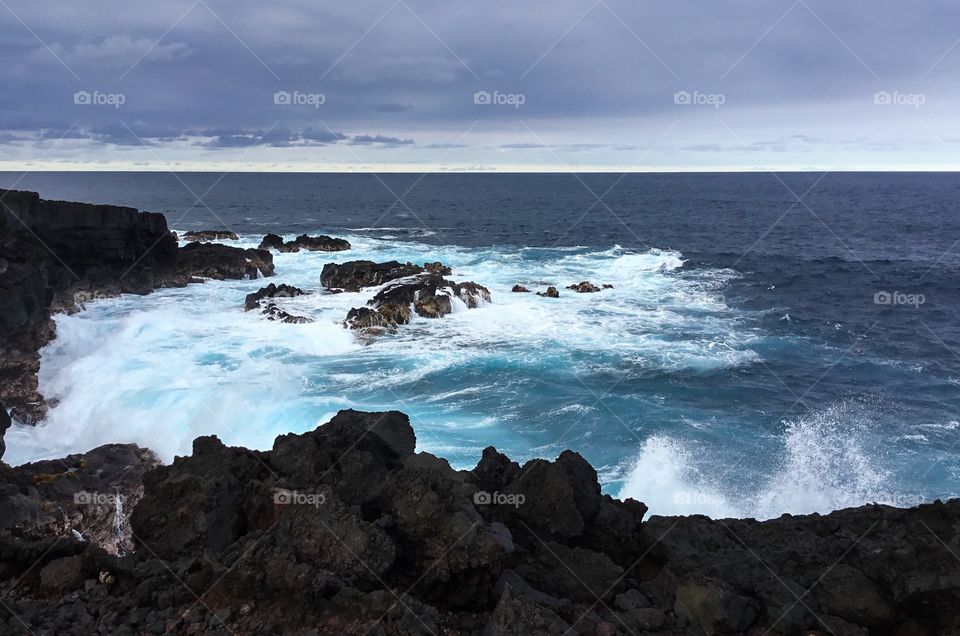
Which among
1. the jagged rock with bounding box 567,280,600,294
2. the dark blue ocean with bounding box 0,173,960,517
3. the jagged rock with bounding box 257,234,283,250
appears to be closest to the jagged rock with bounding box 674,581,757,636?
the dark blue ocean with bounding box 0,173,960,517

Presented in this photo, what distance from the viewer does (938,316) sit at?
120 ft

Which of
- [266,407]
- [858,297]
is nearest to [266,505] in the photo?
[266,407]

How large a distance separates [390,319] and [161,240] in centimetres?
2070

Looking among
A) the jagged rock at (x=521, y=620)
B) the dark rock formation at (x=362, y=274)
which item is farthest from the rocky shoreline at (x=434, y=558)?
the dark rock formation at (x=362, y=274)

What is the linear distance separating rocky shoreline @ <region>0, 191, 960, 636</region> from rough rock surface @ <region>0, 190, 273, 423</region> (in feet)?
48.1

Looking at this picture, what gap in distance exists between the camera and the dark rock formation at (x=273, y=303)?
32.3m

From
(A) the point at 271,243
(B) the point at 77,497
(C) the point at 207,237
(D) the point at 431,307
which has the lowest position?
(B) the point at 77,497

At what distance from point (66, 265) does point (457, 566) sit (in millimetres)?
37860

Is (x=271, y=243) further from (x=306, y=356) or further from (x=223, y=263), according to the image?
(x=306, y=356)

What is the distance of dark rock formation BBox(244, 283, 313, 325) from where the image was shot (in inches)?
1271

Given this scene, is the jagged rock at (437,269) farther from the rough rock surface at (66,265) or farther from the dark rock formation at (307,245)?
the dark rock formation at (307,245)

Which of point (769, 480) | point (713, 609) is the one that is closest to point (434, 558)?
point (713, 609)

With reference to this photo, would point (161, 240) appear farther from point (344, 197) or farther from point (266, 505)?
point (344, 197)

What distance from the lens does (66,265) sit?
3669 cm
